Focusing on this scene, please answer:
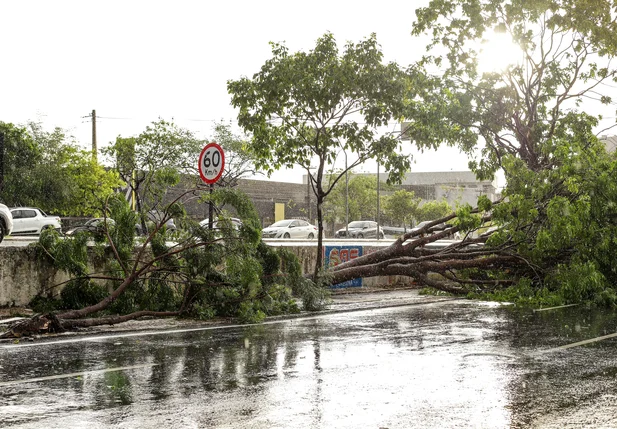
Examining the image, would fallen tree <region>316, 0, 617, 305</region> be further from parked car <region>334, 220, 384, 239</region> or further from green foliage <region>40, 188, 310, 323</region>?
parked car <region>334, 220, 384, 239</region>

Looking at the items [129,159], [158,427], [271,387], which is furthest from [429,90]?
[129,159]

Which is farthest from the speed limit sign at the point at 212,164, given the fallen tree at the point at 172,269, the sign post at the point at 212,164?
the fallen tree at the point at 172,269

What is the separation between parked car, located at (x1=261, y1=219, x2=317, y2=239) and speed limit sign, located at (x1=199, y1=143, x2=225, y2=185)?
34.2 meters

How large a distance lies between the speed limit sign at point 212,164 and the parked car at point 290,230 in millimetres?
34218

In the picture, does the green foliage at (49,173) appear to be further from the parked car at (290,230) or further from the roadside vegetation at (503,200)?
the roadside vegetation at (503,200)

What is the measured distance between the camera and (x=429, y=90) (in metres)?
21.8

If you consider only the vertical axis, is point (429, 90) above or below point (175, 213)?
above

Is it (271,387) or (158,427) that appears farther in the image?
(271,387)

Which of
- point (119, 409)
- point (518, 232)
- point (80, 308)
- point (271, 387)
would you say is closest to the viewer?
point (119, 409)

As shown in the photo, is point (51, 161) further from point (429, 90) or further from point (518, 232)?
point (518, 232)

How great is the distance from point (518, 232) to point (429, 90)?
22.6 feet

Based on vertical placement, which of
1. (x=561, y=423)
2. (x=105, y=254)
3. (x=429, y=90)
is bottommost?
(x=561, y=423)

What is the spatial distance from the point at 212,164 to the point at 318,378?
26.9 feet

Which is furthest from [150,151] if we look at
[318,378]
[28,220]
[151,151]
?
[318,378]
